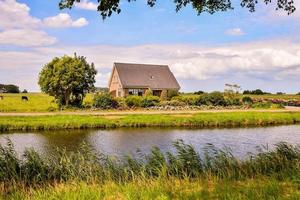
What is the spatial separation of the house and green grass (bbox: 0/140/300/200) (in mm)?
44888

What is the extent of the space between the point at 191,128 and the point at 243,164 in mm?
19935

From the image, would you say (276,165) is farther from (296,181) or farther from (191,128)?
(191,128)

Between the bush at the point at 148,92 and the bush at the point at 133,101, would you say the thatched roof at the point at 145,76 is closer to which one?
the bush at the point at 148,92

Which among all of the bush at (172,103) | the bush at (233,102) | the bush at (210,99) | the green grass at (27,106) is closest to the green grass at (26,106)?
the green grass at (27,106)

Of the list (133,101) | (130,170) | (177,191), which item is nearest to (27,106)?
(133,101)

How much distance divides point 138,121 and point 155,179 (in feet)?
76.9

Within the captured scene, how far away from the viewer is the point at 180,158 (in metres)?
11.6

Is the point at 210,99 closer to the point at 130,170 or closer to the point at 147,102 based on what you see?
the point at 147,102

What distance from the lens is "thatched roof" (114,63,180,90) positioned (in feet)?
188

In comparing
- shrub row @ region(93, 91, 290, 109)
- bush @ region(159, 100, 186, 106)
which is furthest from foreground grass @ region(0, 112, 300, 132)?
bush @ region(159, 100, 186, 106)

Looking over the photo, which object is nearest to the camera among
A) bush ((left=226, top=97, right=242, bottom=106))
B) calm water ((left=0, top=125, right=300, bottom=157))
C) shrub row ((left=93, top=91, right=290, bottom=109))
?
calm water ((left=0, top=125, right=300, bottom=157))

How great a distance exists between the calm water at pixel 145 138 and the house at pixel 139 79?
88.2 ft

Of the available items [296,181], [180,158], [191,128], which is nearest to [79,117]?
[191,128]

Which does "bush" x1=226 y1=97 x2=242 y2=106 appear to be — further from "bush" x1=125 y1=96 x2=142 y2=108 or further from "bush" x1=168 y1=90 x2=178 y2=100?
"bush" x1=125 y1=96 x2=142 y2=108
